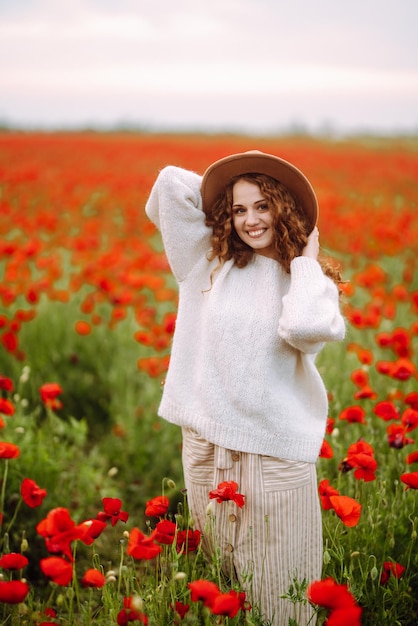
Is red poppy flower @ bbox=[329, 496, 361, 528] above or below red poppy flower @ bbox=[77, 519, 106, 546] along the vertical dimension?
above

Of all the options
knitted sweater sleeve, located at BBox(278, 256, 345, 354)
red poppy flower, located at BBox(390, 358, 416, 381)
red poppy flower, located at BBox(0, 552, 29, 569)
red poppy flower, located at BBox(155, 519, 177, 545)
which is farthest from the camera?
red poppy flower, located at BBox(390, 358, 416, 381)

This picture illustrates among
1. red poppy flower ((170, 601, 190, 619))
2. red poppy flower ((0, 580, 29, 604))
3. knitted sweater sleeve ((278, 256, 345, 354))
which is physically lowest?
red poppy flower ((170, 601, 190, 619))

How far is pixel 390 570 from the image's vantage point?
187cm

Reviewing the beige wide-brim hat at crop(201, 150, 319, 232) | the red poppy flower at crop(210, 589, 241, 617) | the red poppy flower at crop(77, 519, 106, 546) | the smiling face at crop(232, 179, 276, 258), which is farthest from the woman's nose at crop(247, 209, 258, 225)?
the red poppy flower at crop(210, 589, 241, 617)

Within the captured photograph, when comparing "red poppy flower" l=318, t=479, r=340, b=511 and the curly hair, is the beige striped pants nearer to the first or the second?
"red poppy flower" l=318, t=479, r=340, b=511

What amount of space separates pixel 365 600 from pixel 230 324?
3.02 ft

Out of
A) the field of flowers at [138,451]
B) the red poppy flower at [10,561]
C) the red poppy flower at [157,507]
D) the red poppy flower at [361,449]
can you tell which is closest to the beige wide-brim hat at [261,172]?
the field of flowers at [138,451]

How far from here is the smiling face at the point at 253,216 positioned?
1879 millimetres

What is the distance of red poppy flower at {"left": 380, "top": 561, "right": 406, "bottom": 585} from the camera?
182cm

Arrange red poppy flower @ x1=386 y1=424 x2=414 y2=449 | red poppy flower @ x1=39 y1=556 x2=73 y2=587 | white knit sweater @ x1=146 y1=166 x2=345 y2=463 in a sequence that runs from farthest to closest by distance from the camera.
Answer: red poppy flower @ x1=386 y1=424 x2=414 y2=449
white knit sweater @ x1=146 y1=166 x2=345 y2=463
red poppy flower @ x1=39 y1=556 x2=73 y2=587

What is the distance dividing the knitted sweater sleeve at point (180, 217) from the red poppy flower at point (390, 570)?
40.9 inches

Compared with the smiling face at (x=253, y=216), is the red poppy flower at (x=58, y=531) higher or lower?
lower

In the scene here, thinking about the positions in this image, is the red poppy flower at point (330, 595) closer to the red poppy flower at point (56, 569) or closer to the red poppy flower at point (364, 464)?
the red poppy flower at point (56, 569)

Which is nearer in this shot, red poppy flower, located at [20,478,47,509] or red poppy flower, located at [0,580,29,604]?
red poppy flower, located at [0,580,29,604]
